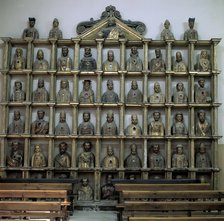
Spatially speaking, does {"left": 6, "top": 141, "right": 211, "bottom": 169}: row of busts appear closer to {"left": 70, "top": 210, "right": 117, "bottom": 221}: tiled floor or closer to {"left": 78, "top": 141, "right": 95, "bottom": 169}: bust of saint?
{"left": 78, "top": 141, "right": 95, "bottom": 169}: bust of saint

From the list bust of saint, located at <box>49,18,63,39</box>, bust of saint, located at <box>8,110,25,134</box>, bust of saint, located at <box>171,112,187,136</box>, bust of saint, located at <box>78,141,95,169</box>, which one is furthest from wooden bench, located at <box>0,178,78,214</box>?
bust of saint, located at <box>49,18,63,39</box>

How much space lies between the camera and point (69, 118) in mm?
8953

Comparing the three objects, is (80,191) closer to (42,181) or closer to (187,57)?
(42,181)

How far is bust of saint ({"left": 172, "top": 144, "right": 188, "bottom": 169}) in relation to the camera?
28.3ft

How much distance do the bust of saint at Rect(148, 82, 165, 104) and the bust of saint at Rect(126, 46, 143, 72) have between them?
1.54ft

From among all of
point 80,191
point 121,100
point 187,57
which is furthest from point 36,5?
point 80,191

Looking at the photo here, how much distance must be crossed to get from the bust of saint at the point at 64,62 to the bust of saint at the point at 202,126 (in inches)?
104

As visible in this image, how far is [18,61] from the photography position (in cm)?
886

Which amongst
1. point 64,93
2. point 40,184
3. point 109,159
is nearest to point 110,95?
point 64,93

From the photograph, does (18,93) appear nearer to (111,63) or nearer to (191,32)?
(111,63)

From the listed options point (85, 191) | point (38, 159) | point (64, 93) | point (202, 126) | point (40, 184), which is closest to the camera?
point (40, 184)

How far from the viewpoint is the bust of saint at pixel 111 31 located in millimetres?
8867

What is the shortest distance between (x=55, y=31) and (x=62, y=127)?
1.85 meters

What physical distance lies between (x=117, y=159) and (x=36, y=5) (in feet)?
11.3
